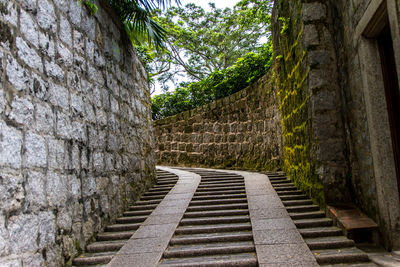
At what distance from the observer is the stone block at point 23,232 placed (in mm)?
2400

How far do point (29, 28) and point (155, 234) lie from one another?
237 centimetres

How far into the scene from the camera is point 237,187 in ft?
18.2

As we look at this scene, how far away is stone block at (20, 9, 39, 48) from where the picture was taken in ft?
9.03

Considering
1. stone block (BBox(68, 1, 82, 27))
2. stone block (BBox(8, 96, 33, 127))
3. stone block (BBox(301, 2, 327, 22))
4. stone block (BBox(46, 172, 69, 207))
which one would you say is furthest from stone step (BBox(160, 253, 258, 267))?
stone block (BBox(301, 2, 327, 22))

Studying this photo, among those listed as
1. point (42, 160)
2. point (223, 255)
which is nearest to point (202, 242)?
point (223, 255)

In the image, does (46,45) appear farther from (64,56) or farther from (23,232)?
(23,232)

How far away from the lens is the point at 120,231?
419 cm

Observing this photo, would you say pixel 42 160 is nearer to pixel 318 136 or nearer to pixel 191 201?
pixel 191 201

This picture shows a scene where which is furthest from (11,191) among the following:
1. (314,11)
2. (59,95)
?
(314,11)

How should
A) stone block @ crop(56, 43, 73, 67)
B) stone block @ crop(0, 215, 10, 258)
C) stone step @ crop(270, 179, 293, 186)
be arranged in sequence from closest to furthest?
stone block @ crop(0, 215, 10, 258)
stone block @ crop(56, 43, 73, 67)
stone step @ crop(270, 179, 293, 186)

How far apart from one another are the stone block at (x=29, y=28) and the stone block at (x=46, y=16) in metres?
0.13

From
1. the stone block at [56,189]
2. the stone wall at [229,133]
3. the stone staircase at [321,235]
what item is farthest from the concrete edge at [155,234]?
the stone wall at [229,133]

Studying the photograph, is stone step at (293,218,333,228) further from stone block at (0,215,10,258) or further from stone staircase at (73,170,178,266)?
stone block at (0,215,10,258)

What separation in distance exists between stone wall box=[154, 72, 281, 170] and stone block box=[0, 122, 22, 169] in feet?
17.9
